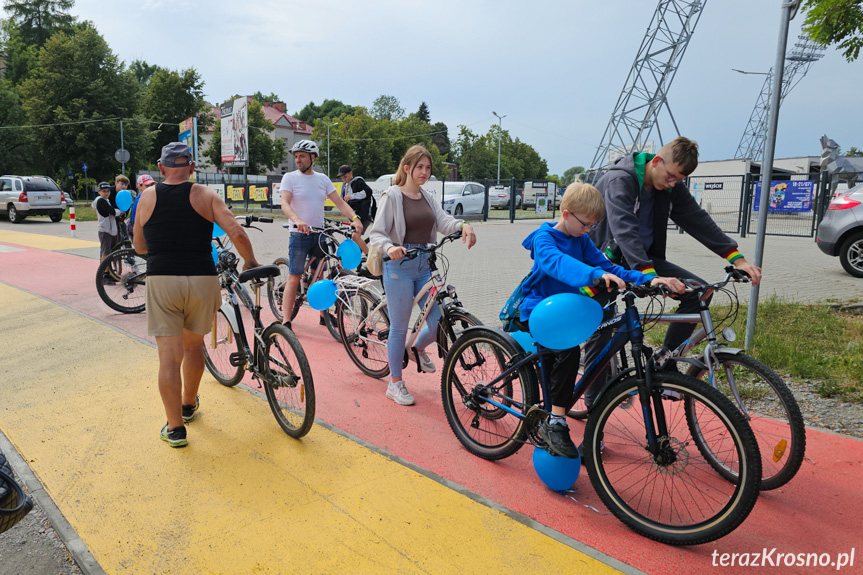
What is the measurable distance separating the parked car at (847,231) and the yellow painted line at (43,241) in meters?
16.1

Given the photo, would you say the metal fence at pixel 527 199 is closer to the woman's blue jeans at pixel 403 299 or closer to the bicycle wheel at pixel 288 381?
the woman's blue jeans at pixel 403 299

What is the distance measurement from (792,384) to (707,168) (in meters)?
43.4

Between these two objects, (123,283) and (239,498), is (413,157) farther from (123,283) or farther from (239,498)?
(123,283)

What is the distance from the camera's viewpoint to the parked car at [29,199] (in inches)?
901

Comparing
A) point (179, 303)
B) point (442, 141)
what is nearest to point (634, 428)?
point (179, 303)

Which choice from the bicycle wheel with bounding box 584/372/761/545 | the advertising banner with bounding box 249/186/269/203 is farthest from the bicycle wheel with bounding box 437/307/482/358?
the advertising banner with bounding box 249/186/269/203

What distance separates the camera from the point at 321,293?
494 centimetres

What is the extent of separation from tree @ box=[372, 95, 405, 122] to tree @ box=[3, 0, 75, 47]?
164 ft

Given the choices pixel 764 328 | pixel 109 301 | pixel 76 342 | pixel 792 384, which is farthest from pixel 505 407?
pixel 109 301

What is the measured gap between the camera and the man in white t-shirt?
19.2 feet

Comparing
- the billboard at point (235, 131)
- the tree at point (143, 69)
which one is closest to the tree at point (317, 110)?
the tree at point (143, 69)

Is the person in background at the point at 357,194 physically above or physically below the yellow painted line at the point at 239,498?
above

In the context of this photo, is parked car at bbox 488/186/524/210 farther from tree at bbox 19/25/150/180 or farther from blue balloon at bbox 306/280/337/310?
tree at bbox 19/25/150/180

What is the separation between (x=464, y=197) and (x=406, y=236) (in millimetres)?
23734
